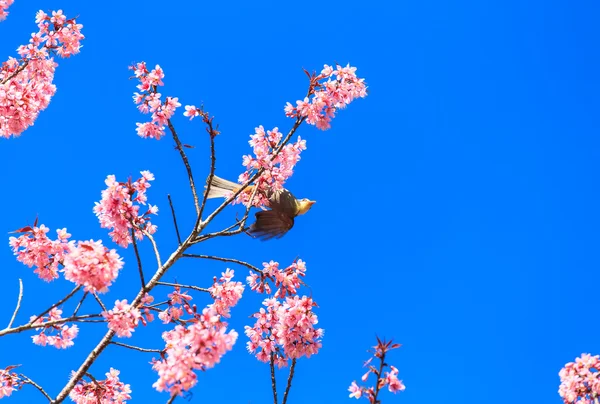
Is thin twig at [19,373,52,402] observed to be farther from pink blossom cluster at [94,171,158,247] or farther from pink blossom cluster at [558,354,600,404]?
pink blossom cluster at [558,354,600,404]

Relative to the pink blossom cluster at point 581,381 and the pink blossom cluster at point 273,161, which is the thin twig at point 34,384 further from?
the pink blossom cluster at point 581,381

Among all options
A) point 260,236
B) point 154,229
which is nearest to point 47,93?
point 154,229

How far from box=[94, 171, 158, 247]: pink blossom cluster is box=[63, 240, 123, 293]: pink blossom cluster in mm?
846

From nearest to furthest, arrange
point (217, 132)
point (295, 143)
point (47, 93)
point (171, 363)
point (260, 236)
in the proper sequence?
point (171, 363) < point (217, 132) < point (260, 236) < point (295, 143) < point (47, 93)

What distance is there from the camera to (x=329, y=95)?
607cm

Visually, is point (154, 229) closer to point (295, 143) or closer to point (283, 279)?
point (283, 279)

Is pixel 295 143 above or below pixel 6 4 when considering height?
below

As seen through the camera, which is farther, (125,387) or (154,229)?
(125,387)

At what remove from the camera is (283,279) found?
6031 mm

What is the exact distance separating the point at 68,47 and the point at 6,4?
0.94 metres

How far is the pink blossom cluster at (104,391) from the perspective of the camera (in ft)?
19.1

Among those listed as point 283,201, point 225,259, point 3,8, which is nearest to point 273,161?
point 283,201

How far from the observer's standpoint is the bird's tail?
19.3 feet

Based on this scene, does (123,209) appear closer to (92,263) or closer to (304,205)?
(92,263)
